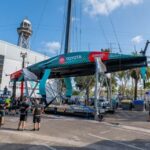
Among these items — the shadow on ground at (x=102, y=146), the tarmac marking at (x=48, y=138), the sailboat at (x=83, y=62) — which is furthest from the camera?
the sailboat at (x=83, y=62)

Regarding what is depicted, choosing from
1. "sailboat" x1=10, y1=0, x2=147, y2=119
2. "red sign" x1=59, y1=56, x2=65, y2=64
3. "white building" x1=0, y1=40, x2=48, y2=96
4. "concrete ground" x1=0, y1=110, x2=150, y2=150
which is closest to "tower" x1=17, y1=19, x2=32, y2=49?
"white building" x1=0, y1=40, x2=48, y2=96

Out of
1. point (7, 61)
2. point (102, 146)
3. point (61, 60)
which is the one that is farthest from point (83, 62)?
point (7, 61)


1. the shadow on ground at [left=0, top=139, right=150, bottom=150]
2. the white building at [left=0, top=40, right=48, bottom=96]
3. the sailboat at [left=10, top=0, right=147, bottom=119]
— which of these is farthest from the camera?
the white building at [left=0, top=40, right=48, bottom=96]

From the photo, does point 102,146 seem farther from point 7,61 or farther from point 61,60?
point 7,61

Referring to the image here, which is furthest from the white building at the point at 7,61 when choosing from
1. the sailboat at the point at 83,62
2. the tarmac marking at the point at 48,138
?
the tarmac marking at the point at 48,138

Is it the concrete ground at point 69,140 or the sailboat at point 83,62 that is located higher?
the sailboat at point 83,62

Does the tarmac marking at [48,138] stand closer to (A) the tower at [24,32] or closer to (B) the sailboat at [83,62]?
(B) the sailboat at [83,62]

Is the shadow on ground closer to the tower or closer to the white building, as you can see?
the white building

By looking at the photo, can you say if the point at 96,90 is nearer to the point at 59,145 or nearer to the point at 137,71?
the point at 59,145

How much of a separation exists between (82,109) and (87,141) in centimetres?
886

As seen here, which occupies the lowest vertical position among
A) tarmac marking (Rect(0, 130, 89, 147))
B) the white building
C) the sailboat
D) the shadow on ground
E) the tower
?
the shadow on ground

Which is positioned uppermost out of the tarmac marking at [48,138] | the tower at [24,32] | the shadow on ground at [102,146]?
the tower at [24,32]

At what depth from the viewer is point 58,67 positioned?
21.0 meters

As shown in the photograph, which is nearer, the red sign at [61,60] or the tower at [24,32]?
the red sign at [61,60]
